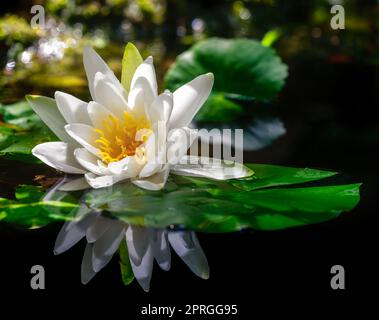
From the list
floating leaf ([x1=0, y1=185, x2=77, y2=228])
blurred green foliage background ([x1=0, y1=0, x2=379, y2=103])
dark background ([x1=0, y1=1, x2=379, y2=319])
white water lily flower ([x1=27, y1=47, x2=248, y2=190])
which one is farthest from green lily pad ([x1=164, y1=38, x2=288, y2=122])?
floating leaf ([x1=0, y1=185, x2=77, y2=228])


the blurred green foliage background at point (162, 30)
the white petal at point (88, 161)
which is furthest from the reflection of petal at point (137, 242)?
the blurred green foliage background at point (162, 30)

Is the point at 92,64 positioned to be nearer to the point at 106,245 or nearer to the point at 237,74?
the point at 106,245

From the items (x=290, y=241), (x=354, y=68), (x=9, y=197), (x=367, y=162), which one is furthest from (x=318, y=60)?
(x=9, y=197)

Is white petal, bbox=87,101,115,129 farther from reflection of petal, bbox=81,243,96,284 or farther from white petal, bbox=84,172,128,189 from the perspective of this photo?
reflection of petal, bbox=81,243,96,284

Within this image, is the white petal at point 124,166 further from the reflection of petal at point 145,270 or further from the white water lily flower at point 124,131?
the reflection of petal at point 145,270

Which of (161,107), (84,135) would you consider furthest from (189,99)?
(84,135)
